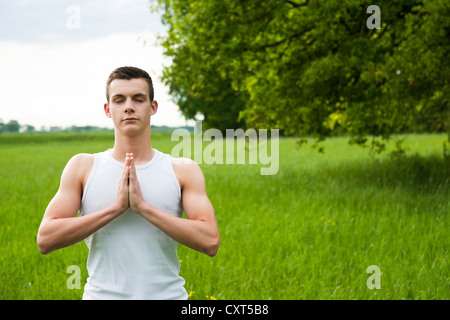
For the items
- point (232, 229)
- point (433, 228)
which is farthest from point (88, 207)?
point (433, 228)

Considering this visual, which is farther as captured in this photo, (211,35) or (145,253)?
(211,35)

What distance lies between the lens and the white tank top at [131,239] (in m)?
1.87

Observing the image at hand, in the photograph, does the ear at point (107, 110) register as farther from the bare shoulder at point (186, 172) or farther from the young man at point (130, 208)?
the bare shoulder at point (186, 172)

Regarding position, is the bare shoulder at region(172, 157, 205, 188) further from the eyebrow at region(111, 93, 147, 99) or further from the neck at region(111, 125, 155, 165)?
the eyebrow at region(111, 93, 147, 99)

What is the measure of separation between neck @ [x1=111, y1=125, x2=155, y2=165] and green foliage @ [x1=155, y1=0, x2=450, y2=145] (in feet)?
22.6

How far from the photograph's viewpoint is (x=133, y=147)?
6.23 feet

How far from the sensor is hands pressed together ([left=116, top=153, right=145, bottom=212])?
1.72m

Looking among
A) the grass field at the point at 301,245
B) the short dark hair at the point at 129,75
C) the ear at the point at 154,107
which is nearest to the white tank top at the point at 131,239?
the ear at the point at 154,107

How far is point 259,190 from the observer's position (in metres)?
10.4

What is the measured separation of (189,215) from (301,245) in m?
4.35

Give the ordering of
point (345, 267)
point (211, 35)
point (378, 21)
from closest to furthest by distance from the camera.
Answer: point (345, 267), point (378, 21), point (211, 35)

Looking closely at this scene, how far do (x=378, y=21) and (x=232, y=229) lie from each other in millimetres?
5765

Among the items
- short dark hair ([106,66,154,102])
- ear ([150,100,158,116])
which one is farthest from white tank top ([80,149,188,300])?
short dark hair ([106,66,154,102])

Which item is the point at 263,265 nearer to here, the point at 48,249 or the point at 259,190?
the point at 48,249
